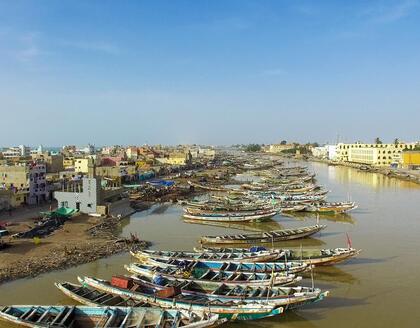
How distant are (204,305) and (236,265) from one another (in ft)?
12.9

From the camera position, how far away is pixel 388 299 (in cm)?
1331

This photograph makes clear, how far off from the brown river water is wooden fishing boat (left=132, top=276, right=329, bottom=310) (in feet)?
1.98

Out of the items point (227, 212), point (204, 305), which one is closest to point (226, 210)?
point (227, 212)

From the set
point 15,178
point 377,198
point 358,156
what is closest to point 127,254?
point 15,178

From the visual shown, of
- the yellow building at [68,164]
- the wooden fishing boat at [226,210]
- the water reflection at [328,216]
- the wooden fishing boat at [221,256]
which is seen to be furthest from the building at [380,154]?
the wooden fishing boat at [221,256]

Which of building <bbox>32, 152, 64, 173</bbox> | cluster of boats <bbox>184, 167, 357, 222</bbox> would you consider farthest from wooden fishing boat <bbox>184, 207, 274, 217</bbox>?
building <bbox>32, 152, 64, 173</bbox>

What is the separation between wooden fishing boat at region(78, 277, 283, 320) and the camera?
11141 mm

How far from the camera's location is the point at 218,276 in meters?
13.9

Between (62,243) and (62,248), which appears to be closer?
(62,248)

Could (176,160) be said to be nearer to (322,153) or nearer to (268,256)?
(322,153)

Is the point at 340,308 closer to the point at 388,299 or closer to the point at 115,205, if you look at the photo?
the point at 388,299

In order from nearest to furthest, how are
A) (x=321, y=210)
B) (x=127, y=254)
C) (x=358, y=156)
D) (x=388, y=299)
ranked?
1. (x=388, y=299)
2. (x=127, y=254)
3. (x=321, y=210)
4. (x=358, y=156)

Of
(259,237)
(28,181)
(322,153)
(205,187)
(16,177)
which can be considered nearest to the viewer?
(259,237)

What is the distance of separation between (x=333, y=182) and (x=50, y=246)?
137 ft
